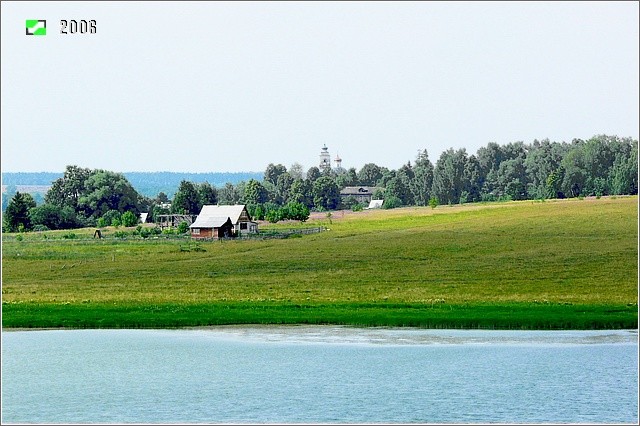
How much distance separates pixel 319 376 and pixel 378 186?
110 meters

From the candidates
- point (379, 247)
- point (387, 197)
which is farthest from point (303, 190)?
point (379, 247)

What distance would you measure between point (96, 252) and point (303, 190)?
1801 inches

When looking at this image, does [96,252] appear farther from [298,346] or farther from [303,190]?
[303,190]

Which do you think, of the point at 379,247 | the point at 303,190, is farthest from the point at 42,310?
the point at 303,190

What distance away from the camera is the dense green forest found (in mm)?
95250

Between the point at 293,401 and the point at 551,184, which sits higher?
the point at 551,184

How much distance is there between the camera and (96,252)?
7056 centimetres

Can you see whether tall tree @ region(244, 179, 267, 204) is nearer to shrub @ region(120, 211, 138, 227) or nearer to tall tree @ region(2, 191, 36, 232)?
shrub @ region(120, 211, 138, 227)

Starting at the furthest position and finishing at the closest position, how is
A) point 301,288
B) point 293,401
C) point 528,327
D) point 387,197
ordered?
point 387,197 → point 301,288 → point 528,327 → point 293,401

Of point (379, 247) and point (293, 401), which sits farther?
point (379, 247)

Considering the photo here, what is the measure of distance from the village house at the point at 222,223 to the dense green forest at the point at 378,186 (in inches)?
343

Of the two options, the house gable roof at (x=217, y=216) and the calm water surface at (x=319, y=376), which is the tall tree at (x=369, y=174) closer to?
the house gable roof at (x=217, y=216)

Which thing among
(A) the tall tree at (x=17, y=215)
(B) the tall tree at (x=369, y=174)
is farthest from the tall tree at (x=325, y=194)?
(A) the tall tree at (x=17, y=215)

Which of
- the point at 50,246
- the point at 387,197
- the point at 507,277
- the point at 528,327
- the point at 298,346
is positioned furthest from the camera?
the point at 387,197
